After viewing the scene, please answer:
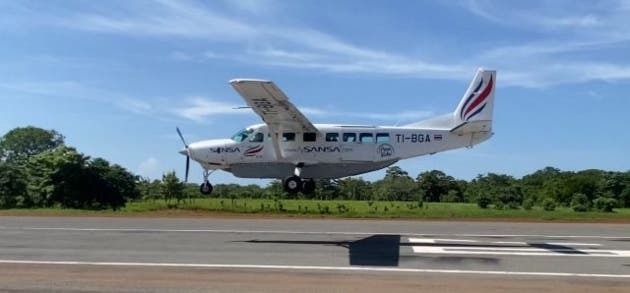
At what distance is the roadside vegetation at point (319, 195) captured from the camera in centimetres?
4159

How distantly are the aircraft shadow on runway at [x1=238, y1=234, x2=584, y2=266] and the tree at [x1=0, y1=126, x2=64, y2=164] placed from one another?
10963cm

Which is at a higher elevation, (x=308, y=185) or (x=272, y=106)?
(x=272, y=106)

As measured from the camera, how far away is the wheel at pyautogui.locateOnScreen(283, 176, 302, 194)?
2803cm

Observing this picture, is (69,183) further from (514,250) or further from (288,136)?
(514,250)

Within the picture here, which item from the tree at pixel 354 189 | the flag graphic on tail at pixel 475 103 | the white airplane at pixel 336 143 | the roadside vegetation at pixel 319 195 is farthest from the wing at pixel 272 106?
the tree at pixel 354 189

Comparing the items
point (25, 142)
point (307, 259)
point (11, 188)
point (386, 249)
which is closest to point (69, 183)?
point (11, 188)

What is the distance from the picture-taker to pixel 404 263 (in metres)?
17.3

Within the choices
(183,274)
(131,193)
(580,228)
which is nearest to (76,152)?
(131,193)

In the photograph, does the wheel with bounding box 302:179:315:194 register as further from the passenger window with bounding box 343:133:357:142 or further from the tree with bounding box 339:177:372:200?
the tree with bounding box 339:177:372:200

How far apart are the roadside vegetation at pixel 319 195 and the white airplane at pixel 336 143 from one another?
10.2 meters

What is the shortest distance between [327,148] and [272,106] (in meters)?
3.53

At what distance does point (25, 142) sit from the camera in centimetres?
12456

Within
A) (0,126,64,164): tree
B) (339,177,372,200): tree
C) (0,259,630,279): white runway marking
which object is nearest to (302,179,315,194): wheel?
(0,259,630,279): white runway marking

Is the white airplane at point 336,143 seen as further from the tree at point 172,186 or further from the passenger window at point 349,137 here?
the tree at point 172,186
